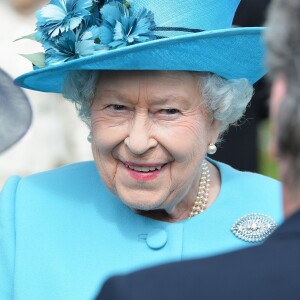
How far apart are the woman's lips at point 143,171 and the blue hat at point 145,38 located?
343mm

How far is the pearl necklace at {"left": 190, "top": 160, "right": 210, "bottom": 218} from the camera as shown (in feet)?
12.7

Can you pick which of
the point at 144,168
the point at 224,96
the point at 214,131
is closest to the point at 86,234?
Answer: the point at 144,168

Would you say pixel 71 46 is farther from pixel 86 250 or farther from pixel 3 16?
pixel 3 16

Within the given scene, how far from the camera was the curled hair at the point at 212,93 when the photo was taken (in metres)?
3.64

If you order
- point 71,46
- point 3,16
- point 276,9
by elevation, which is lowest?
point 3,16

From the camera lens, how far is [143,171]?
3588mm

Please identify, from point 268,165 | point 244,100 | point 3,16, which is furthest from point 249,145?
point 268,165

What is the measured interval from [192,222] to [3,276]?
0.71 metres

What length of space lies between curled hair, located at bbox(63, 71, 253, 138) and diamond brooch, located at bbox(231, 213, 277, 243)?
0.35 meters

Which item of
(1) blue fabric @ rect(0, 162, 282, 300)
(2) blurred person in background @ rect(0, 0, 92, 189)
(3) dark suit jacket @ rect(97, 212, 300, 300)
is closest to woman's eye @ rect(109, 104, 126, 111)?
(1) blue fabric @ rect(0, 162, 282, 300)

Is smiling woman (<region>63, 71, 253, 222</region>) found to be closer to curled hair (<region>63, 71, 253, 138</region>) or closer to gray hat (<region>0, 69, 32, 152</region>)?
curled hair (<region>63, 71, 253, 138</region>)

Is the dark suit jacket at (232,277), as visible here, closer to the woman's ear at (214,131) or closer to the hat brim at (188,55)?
the hat brim at (188,55)

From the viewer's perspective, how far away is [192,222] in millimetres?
3799

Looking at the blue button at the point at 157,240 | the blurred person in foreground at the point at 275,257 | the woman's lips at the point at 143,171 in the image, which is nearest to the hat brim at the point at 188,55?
the woman's lips at the point at 143,171
